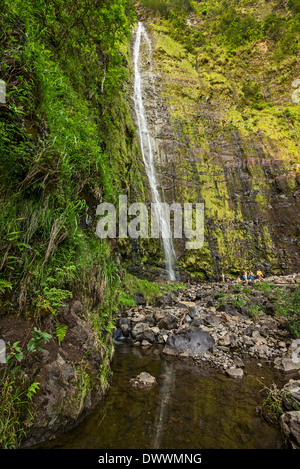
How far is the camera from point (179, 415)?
2.80 metres

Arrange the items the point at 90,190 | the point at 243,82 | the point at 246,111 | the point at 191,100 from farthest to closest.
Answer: the point at 243,82 → the point at 246,111 → the point at 191,100 → the point at 90,190

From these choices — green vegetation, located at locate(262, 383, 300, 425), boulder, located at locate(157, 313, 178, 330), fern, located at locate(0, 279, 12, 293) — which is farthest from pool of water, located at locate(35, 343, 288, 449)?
boulder, located at locate(157, 313, 178, 330)

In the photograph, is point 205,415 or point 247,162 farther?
point 247,162

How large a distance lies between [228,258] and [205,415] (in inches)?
607

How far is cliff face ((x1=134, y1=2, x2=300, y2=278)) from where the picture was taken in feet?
57.5

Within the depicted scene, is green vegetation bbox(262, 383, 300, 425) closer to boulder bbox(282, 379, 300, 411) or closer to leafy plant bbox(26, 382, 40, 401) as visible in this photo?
boulder bbox(282, 379, 300, 411)

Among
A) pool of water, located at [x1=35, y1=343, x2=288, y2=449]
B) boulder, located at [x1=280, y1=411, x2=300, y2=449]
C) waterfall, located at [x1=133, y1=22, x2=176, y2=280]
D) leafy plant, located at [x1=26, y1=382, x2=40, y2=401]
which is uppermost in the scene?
waterfall, located at [x1=133, y1=22, x2=176, y2=280]

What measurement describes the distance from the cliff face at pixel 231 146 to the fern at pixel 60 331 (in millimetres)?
13803

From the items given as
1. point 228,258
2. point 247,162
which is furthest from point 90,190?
point 247,162

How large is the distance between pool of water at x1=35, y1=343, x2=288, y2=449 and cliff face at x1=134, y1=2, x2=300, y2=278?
39.6 feet

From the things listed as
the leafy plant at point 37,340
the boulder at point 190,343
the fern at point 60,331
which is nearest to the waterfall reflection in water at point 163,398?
the boulder at point 190,343

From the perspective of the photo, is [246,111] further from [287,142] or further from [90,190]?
[90,190]

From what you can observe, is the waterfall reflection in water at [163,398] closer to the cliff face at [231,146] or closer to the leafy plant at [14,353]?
the leafy plant at [14,353]

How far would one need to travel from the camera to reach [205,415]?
284 centimetres
